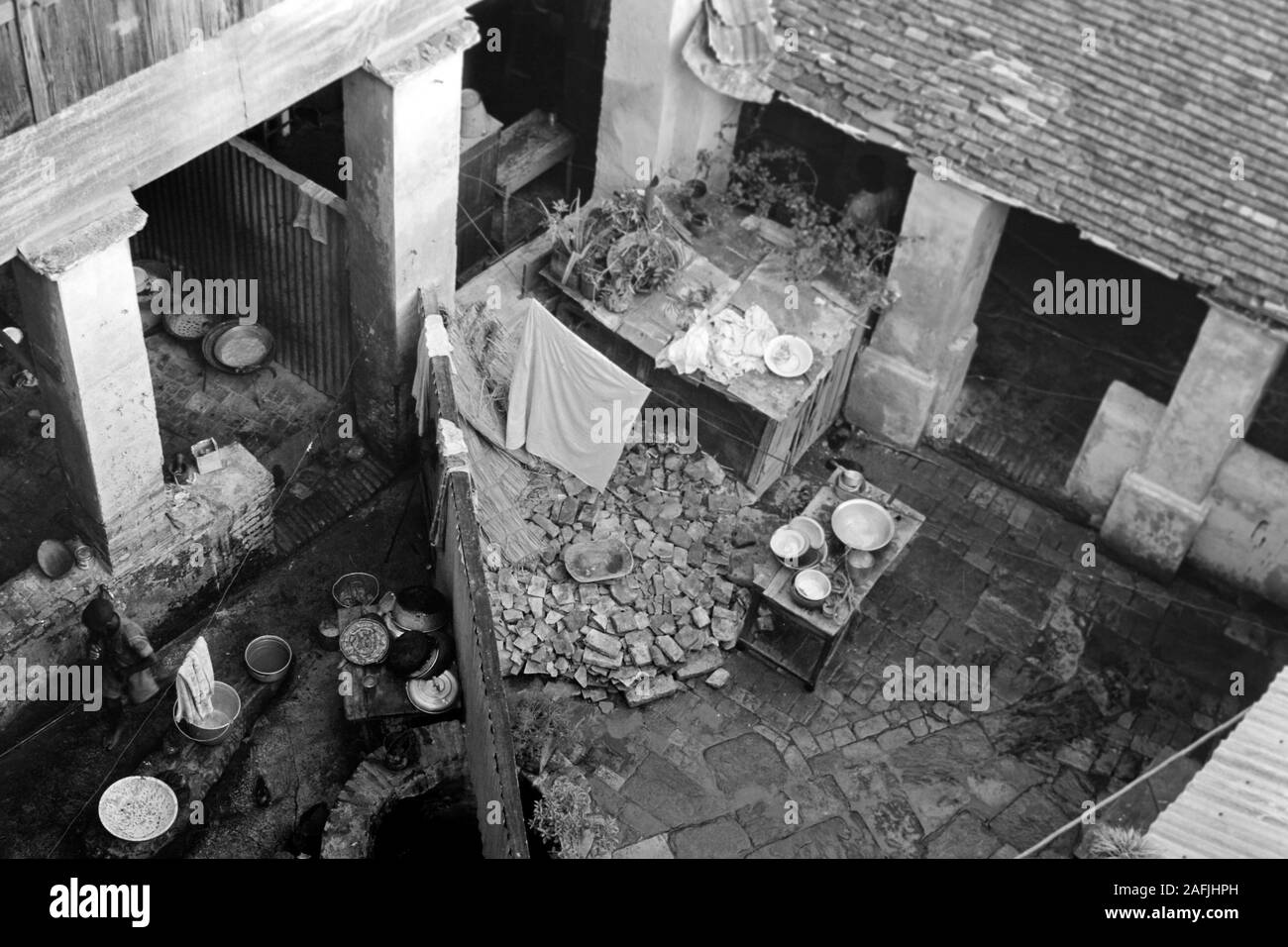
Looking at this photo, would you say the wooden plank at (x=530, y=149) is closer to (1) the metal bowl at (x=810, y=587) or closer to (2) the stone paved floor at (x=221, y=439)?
(2) the stone paved floor at (x=221, y=439)

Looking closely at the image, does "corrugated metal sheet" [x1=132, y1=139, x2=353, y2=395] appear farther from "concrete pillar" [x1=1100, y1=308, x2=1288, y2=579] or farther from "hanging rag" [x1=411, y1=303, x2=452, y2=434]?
"concrete pillar" [x1=1100, y1=308, x2=1288, y2=579]

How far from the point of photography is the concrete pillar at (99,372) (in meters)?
12.1

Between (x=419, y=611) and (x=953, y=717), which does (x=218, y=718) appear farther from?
(x=953, y=717)

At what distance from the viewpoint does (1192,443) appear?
16.8 m

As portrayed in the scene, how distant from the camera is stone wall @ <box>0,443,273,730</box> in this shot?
1394cm

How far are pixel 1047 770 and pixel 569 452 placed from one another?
585cm

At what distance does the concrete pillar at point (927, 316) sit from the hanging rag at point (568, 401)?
367cm

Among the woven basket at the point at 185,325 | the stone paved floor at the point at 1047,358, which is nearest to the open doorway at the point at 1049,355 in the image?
the stone paved floor at the point at 1047,358

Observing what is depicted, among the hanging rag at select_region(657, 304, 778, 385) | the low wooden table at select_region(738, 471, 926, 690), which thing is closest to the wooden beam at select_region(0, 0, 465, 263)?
the hanging rag at select_region(657, 304, 778, 385)

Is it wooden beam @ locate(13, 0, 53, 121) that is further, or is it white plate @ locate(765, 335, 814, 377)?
white plate @ locate(765, 335, 814, 377)

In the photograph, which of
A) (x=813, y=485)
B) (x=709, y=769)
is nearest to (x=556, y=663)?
(x=709, y=769)

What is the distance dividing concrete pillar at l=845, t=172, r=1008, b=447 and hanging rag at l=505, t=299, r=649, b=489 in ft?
12.0

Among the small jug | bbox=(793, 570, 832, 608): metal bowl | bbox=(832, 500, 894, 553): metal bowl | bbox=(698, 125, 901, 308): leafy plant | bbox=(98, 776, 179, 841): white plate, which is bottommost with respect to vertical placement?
bbox=(98, 776, 179, 841): white plate

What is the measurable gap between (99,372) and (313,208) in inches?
137
